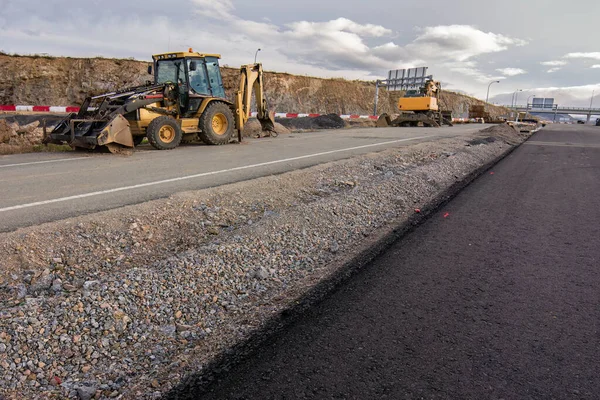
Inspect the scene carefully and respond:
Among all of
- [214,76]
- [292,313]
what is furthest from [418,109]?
[292,313]

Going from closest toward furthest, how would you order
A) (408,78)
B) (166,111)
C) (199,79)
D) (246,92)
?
1. (166,111)
2. (199,79)
3. (246,92)
4. (408,78)

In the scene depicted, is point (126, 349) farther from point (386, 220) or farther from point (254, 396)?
point (386, 220)

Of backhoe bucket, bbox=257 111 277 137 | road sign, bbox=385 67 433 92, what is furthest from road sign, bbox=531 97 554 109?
backhoe bucket, bbox=257 111 277 137

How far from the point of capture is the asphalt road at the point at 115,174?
16.8 feet

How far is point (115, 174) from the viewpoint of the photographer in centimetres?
732

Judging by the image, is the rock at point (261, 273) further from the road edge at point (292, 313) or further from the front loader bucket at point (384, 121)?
the front loader bucket at point (384, 121)

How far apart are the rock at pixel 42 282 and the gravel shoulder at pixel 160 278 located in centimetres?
2

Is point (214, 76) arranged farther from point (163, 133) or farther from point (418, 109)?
point (418, 109)

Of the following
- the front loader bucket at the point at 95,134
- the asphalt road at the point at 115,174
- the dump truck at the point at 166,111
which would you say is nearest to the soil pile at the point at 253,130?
the dump truck at the point at 166,111

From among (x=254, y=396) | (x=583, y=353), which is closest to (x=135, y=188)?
(x=254, y=396)

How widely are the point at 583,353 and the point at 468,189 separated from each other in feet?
17.5

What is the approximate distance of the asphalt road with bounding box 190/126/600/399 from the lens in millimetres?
2244

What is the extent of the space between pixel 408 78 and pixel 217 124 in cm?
3295

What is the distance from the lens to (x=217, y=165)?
8.66 meters
